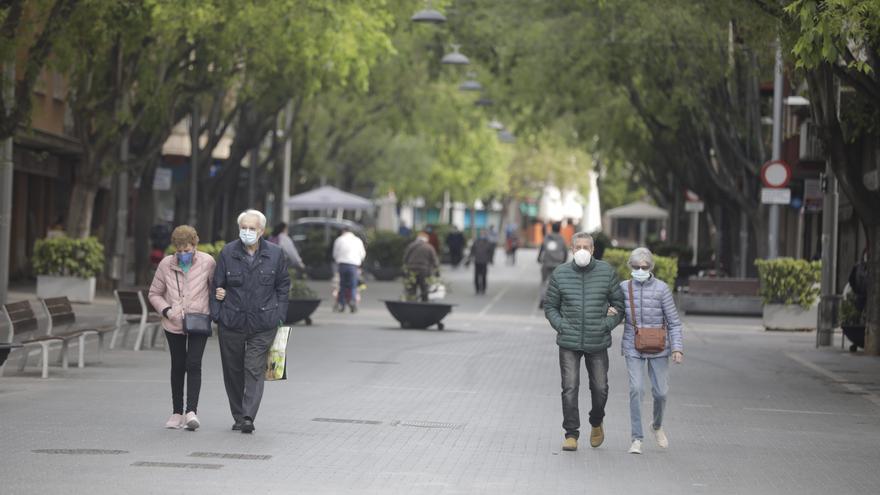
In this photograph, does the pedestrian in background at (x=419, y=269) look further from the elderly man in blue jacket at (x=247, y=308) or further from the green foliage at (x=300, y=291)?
the elderly man in blue jacket at (x=247, y=308)

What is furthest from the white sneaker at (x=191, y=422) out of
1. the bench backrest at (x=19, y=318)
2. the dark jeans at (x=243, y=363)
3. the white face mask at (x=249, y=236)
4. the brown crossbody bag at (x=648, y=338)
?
the bench backrest at (x=19, y=318)

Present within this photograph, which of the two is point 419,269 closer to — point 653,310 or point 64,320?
point 64,320

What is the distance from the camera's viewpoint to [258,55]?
3219 centimetres

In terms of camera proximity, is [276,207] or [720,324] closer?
[720,324]

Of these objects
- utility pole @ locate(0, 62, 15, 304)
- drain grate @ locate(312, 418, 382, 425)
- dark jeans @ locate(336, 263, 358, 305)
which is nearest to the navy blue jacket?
drain grate @ locate(312, 418, 382, 425)

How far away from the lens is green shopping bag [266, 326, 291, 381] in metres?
13.7

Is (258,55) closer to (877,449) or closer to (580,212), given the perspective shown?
(877,449)

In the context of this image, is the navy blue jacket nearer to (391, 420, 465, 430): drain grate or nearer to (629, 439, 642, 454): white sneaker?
(391, 420, 465, 430): drain grate

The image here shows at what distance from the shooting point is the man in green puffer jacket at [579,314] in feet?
43.6

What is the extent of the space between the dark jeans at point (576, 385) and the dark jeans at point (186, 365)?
2769 millimetres

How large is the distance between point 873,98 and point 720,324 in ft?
43.8

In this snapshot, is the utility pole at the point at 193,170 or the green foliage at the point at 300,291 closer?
the green foliage at the point at 300,291

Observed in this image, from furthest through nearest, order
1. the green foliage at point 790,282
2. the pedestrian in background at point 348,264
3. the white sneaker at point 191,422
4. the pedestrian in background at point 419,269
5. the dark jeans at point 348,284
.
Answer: the dark jeans at point 348,284
the pedestrian in background at point 348,264
the green foliage at point 790,282
the pedestrian in background at point 419,269
the white sneaker at point 191,422

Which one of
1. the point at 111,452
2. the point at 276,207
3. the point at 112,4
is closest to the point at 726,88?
the point at 112,4
